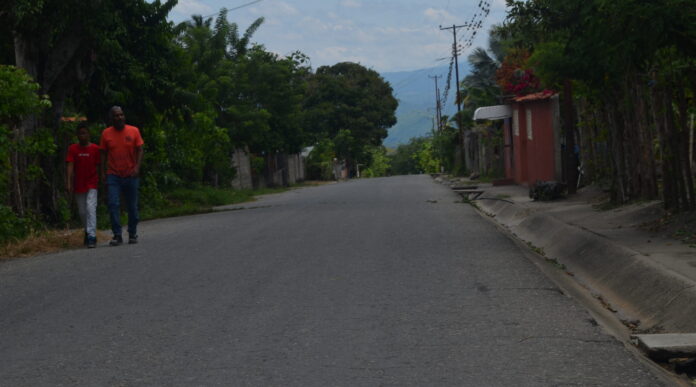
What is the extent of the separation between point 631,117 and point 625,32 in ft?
12.9

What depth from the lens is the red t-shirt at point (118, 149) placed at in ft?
40.7

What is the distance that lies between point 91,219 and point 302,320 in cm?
676

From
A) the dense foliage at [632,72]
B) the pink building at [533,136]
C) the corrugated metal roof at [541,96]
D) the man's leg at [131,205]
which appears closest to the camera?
the dense foliage at [632,72]

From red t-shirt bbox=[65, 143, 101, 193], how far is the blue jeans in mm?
239

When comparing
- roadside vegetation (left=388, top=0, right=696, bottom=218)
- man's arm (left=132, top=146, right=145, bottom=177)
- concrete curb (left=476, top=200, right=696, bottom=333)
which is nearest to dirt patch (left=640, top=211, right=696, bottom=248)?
roadside vegetation (left=388, top=0, right=696, bottom=218)

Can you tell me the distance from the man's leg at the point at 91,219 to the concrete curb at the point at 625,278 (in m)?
6.02

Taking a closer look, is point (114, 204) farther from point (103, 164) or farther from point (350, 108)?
point (350, 108)

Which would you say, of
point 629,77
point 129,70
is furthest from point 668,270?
point 129,70

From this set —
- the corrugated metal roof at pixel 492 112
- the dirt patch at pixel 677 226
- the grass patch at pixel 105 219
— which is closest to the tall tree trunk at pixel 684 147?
the dirt patch at pixel 677 226

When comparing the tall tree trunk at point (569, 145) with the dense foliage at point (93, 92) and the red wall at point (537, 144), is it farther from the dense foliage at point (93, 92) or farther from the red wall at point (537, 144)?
the dense foliage at point (93, 92)

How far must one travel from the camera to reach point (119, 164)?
12.4m

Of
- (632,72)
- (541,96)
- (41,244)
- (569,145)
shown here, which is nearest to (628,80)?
(632,72)

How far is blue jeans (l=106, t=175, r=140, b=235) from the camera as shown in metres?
12.4

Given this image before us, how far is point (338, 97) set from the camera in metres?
78.6
